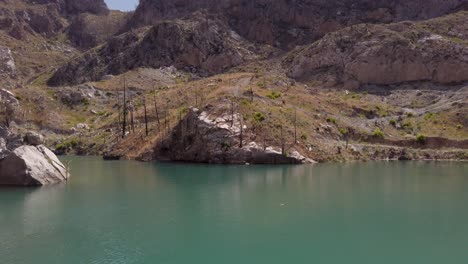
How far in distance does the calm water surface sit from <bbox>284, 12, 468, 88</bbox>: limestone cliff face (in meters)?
70.7

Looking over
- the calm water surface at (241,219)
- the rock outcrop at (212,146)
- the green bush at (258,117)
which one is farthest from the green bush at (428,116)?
the green bush at (258,117)

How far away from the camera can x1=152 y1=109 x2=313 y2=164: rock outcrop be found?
9438cm

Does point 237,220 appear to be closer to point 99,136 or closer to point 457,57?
point 99,136

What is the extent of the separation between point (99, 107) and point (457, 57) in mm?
106924

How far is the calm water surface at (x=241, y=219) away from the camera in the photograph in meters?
34.8

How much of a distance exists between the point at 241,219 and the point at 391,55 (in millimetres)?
113929

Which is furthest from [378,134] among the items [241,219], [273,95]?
[241,219]

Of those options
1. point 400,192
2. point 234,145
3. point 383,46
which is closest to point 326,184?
point 400,192

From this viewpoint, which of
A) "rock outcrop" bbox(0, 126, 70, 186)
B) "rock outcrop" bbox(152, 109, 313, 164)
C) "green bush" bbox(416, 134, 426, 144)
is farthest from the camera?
"green bush" bbox(416, 134, 426, 144)

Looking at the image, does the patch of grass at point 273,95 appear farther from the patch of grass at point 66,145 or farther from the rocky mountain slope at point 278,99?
the patch of grass at point 66,145

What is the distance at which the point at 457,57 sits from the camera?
459ft

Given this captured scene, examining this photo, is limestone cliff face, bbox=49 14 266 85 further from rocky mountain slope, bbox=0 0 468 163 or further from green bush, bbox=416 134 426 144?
green bush, bbox=416 134 426 144

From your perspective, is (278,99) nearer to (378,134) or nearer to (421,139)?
(378,134)

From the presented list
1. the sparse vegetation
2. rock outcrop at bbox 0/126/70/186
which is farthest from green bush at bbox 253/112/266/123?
rock outcrop at bbox 0/126/70/186
